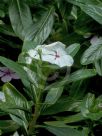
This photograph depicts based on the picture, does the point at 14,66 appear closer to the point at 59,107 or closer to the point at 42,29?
the point at 59,107

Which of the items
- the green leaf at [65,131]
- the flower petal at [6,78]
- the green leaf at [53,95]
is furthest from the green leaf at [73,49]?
the flower petal at [6,78]

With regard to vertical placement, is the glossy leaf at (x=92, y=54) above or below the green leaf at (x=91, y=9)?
below

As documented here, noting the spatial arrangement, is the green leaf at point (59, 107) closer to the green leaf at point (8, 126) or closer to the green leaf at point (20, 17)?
the green leaf at point (8, 126)

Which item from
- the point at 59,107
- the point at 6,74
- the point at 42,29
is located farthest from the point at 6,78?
the point at 59,107

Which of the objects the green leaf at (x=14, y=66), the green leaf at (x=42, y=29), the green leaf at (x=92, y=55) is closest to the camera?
the green leaf at (x=14, y=66)

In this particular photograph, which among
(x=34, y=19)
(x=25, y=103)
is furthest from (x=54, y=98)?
(x=34, y=19)

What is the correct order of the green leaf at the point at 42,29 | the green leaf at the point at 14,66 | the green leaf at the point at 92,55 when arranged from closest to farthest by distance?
the green leaf at the point at 14,66, the green leaf at the point at 92,55, the green leaf at the point at 42,29
